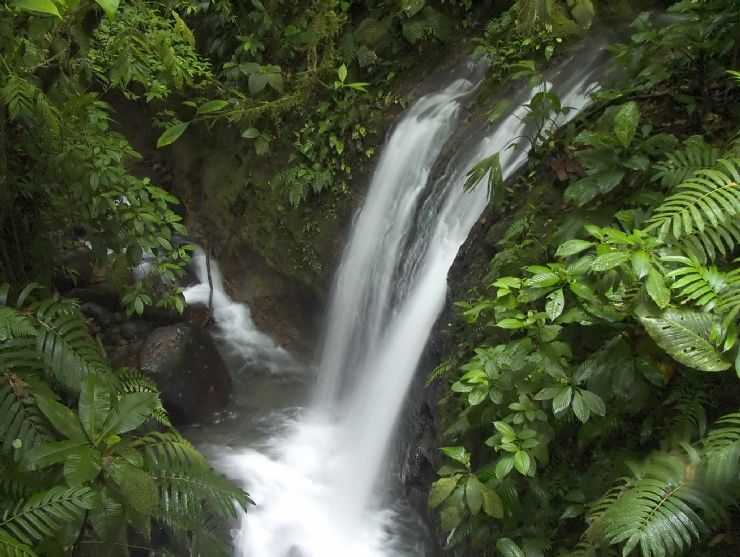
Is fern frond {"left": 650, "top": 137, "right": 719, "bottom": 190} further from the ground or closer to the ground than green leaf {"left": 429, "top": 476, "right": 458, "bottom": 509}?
further from the ground

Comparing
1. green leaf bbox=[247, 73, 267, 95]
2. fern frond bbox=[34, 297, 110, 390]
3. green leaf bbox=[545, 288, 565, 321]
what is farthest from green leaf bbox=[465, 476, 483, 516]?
green leaf bbox=[247, 73, 267, 95]

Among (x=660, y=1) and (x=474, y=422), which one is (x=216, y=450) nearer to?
(x=474, y=422)

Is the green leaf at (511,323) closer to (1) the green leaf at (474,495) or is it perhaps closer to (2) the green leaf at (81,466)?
A: (1) the green leaf at (474,495)

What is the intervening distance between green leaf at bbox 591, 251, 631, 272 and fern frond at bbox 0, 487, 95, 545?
2.05 meters

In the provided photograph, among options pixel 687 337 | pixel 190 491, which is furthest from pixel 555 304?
pixel 190 491

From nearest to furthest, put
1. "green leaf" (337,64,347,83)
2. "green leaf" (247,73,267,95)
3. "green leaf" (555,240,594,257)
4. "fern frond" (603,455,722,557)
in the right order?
1. "fern frond" (603,455,722,557)
2. "green leaf" (555,240,594,257)
3. "green leaf" (337,64,347,83)
4. "green leaf" (247,73,267,95)

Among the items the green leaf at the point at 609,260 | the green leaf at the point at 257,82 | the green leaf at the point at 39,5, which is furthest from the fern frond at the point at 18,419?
the green leaf at the point at 257,82

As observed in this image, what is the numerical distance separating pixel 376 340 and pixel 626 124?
9.91 ft

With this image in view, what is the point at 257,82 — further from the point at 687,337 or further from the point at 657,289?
the point at 687,337

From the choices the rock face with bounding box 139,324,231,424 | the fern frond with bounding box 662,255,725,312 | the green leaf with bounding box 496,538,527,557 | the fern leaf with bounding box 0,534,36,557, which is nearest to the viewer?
the fern leaf with bounding box 0,534,36,557

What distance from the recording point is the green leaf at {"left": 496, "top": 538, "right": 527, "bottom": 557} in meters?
2.44

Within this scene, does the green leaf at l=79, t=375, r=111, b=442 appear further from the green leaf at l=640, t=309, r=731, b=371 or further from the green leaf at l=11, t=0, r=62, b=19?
the green leaf at l=640, t=309, r=731, b=371

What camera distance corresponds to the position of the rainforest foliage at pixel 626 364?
2.14 metres

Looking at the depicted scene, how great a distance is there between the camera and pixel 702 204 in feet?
7.93
